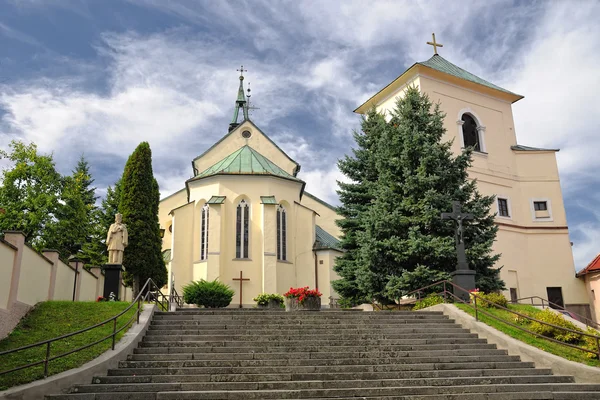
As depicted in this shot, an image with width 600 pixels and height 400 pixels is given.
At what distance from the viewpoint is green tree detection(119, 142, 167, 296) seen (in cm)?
2288

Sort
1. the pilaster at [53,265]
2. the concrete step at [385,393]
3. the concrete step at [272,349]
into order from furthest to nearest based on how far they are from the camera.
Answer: the pilaster at [53,265] → the concrete step at [272,349] → the concrete step at [385,393]

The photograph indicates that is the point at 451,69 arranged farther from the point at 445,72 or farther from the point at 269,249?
the point at 269,249

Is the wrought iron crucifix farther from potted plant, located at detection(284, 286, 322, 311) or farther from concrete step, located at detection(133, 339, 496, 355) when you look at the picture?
concrete step, located at detection(133, 339, 496, 355)

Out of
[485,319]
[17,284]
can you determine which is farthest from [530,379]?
[17,284]

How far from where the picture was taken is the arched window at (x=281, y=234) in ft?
91.2

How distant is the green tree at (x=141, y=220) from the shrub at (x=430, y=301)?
12064 mm

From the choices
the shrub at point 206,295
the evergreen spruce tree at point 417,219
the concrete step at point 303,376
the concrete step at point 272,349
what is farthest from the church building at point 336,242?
the concrete step at point 303,376

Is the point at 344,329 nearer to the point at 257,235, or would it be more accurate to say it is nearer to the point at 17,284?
the point at 17,284

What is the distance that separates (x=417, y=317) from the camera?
14.9 m

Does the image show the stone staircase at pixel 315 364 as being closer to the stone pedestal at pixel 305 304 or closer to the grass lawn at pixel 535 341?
the grass lawn at pixel 535 341

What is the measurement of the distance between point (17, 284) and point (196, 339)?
459 centimetres

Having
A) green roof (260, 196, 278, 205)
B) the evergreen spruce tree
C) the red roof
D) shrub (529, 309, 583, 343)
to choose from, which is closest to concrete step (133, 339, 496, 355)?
shrub (529, 309, 583, 343)

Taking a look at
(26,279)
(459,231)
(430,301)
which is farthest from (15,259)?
(459,231)

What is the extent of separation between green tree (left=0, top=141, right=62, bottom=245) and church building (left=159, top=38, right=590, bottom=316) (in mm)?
8429
